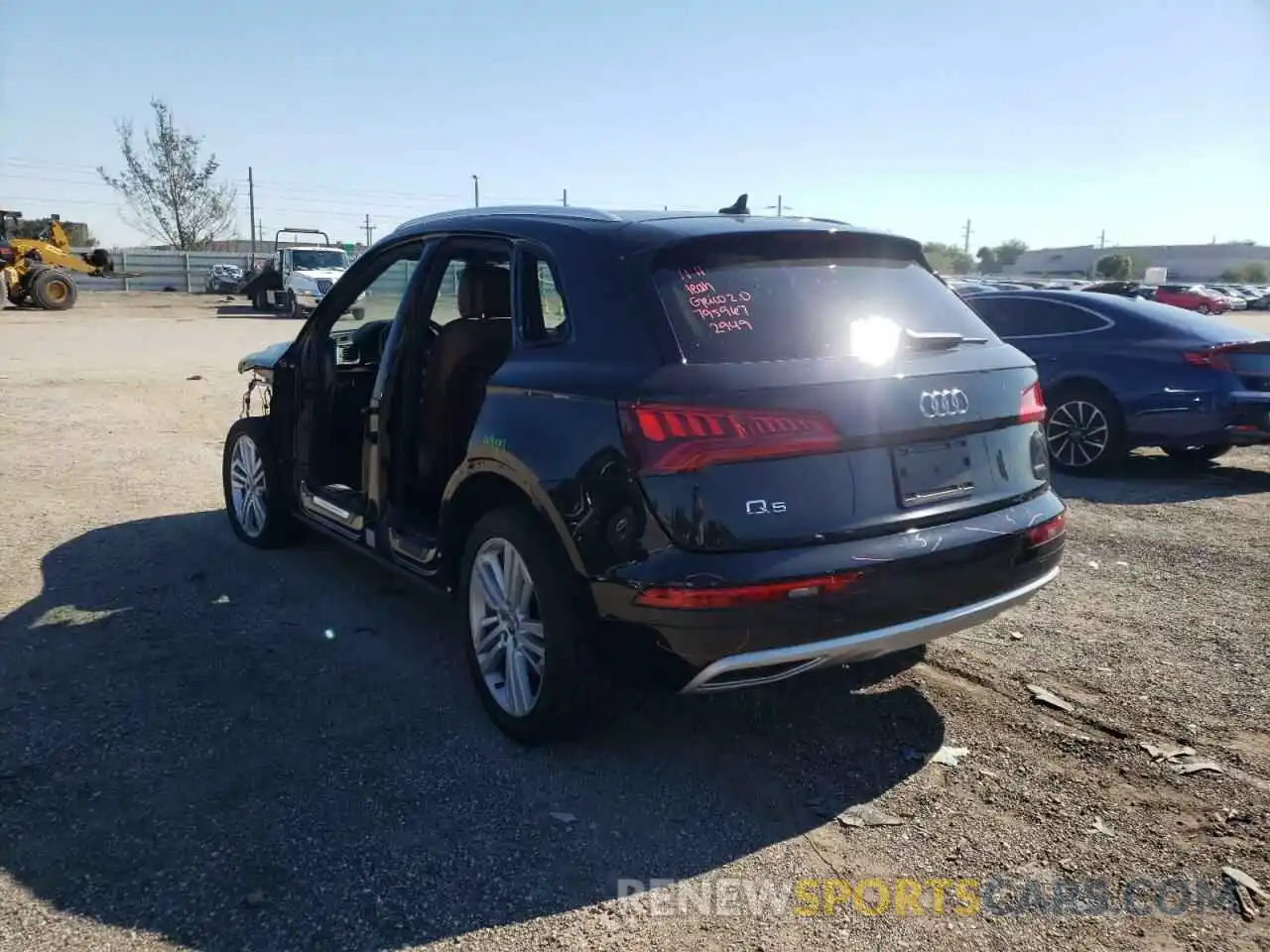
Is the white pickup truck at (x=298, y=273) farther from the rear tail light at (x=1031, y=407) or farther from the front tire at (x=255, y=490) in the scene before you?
the rear tail light at (x=1031, y=407)

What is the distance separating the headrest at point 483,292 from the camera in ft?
14.1

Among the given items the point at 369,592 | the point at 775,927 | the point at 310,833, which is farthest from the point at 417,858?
the point at 369,592

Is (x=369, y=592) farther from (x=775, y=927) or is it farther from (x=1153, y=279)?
(x=1153, y=279)

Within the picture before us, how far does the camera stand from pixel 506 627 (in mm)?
3600

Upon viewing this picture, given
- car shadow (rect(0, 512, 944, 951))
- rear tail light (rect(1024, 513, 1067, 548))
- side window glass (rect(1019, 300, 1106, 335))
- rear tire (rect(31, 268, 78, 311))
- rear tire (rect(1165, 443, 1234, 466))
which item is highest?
rear tire (rect(31, 268, 78, 311))

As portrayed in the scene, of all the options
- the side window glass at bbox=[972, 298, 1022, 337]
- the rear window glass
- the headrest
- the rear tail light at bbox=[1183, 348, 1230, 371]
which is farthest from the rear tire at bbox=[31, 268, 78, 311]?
the rear window glass

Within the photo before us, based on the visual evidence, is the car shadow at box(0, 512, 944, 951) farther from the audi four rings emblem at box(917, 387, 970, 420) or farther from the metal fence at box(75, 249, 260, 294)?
the metal fence at box(75, 249, 260, 294)

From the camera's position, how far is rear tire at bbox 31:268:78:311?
30469mm

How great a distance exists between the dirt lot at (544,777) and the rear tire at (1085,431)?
278 centimetres

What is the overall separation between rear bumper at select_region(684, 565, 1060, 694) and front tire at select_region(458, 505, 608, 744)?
0.41m

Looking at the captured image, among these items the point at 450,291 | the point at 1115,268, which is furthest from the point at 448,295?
the point at 1115,268

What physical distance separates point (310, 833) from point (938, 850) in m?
1.82

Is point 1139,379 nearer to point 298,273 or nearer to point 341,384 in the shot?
point 341,384

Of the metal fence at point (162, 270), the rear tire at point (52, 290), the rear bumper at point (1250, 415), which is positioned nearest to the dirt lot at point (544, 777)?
the rear bumper at point (1250, 415)
